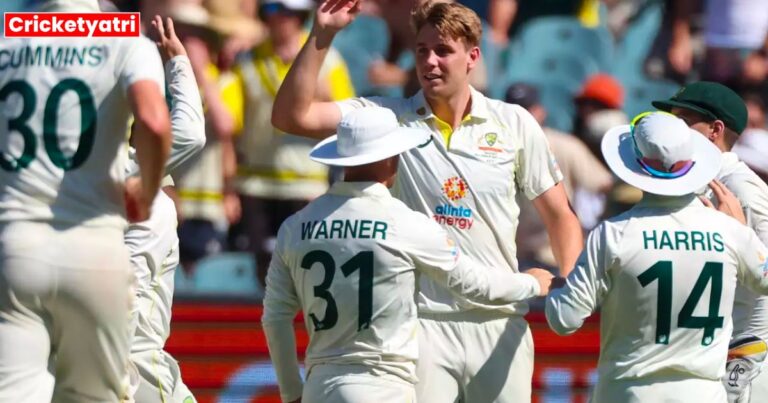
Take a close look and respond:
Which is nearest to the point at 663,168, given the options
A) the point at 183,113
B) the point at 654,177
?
the point at 654,177

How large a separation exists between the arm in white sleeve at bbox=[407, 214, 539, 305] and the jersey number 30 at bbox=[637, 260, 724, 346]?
0.49 m

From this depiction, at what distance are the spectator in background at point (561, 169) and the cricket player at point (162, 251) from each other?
4.11 metres

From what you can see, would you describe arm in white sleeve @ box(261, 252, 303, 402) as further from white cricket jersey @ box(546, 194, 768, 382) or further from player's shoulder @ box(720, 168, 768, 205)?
player's shoulder @ box(720, 168, 768, 205)

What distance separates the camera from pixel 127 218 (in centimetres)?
531

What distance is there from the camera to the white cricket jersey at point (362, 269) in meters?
5.60

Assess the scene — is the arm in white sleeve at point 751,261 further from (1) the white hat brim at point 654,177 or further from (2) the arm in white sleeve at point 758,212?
(2) the arm in white sleeve at point 758,212

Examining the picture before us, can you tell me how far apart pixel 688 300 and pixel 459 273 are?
846 mm

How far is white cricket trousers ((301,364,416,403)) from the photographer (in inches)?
220

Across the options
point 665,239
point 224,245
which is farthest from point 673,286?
point 224,245

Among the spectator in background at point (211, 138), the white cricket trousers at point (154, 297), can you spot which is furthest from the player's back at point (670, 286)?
the spectator in background at point (211, 138)

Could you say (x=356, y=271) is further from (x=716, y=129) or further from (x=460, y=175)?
(x=716, y=129)

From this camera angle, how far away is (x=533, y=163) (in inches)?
257

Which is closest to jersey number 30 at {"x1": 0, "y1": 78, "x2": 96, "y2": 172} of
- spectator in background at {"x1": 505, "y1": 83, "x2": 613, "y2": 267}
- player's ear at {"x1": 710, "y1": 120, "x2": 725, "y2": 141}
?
player's ear at {"x1": 710, "y1": 120, "x2": 725, "y2": 141}


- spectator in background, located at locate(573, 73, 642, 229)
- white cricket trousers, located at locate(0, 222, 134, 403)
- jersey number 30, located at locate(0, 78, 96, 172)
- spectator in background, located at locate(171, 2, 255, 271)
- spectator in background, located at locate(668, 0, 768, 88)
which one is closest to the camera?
white cricket trousers, located at locate(0, 222, 134, 403)
